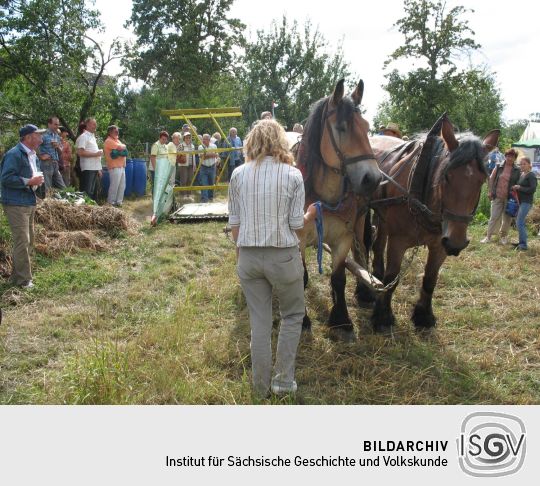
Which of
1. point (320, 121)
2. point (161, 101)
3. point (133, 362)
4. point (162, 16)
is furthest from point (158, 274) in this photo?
point (162, 16)

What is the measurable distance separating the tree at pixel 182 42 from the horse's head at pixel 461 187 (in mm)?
26154

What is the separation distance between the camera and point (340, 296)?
13.9 feet

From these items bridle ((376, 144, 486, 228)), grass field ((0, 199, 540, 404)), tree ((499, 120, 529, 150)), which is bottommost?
grass field ((0, 199, 540, 404))

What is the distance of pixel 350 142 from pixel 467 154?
867 mm

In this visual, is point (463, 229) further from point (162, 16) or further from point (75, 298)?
point (162, 16)

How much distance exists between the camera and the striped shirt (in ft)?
9.14

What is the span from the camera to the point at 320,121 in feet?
12.6

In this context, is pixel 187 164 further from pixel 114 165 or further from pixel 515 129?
pixel 515 129

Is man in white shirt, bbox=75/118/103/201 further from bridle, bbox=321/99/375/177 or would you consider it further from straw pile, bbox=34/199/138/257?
bridle, bbox=321/99/375/177

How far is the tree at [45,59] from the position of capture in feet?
38.3

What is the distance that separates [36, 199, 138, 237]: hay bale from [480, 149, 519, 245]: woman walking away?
6682 mm

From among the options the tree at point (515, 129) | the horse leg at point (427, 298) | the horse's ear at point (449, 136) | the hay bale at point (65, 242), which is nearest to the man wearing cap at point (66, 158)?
the hay bale at point (65, 242)

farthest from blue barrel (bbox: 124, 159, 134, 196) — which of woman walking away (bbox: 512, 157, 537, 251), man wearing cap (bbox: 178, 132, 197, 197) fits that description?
woman walking away (bbox: 512, 157, 537, 251)

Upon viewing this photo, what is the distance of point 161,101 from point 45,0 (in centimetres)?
1535
